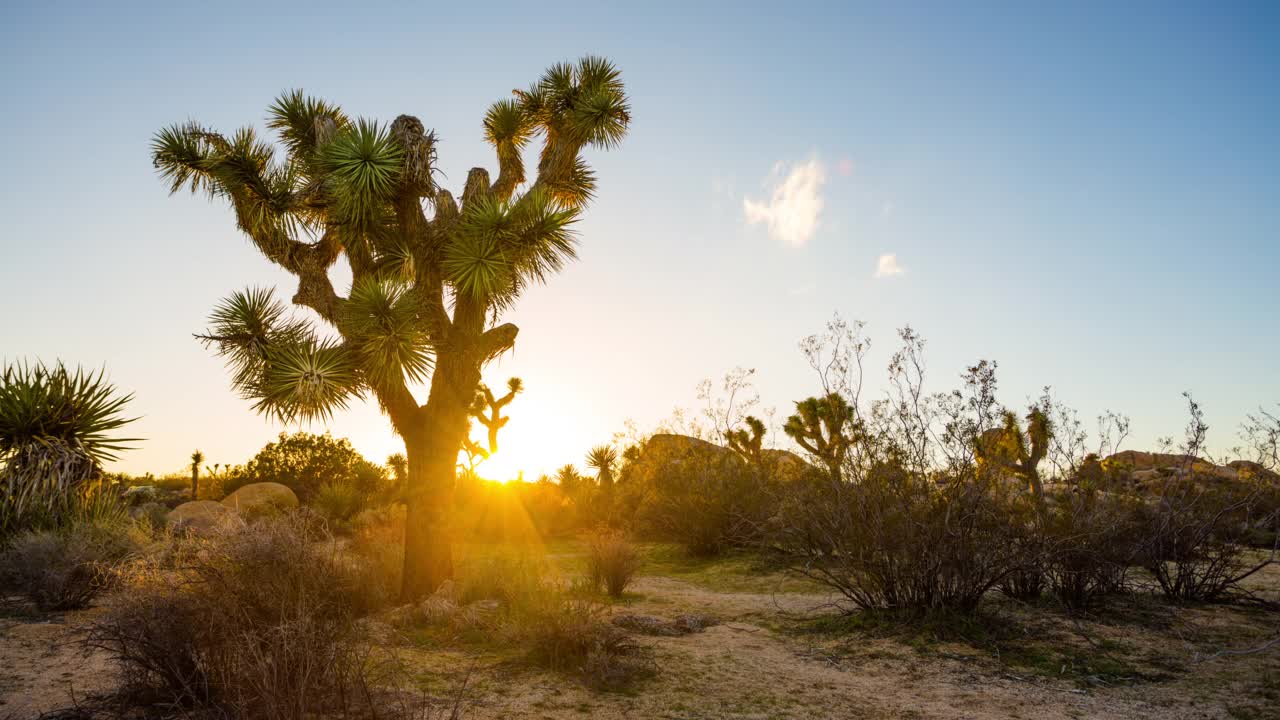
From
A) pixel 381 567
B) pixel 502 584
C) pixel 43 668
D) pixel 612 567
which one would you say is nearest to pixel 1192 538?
pixel 612 567

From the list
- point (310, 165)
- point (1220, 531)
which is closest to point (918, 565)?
point (1220, 531)

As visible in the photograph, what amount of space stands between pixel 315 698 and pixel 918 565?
20.0 feet

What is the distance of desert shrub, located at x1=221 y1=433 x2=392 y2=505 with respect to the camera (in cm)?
2605

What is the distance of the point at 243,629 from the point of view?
16.3 ft

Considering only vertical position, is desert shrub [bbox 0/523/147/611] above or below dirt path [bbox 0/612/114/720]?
above

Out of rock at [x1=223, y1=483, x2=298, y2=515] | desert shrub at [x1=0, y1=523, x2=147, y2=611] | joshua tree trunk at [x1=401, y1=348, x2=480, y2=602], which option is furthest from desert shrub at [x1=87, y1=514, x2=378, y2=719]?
rock at [x1=223, y1=483, x2=298, y2=515]

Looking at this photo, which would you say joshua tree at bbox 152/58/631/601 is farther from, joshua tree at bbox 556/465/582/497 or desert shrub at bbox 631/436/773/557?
joshua tree at bbox 556/465/582/497

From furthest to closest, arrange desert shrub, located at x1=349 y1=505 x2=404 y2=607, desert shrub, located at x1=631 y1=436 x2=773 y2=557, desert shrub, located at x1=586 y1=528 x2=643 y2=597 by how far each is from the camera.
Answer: desert shrub, located at x1=631 y1=436 x2=773 y2=557, desert shrub, located at x1=586 y1=528 x2=643 y2=597, desert shrub, located at x1=349 y1=505 x2=404 y2=607

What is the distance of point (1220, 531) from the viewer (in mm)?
8688

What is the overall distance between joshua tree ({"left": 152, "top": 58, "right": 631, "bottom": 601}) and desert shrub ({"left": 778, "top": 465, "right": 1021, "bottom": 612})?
16.5 feet

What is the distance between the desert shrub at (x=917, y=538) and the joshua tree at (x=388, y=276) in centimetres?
502

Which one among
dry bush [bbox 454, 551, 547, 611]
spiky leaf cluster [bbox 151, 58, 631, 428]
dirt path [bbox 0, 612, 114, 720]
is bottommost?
dirt path [bbox 0, 612, 114, 720]

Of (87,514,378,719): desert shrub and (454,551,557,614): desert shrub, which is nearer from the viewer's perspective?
(87,514,378,719): desert shrub

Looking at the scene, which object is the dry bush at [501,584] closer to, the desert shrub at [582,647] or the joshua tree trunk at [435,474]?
the joshua tree trunk at [435,474]
